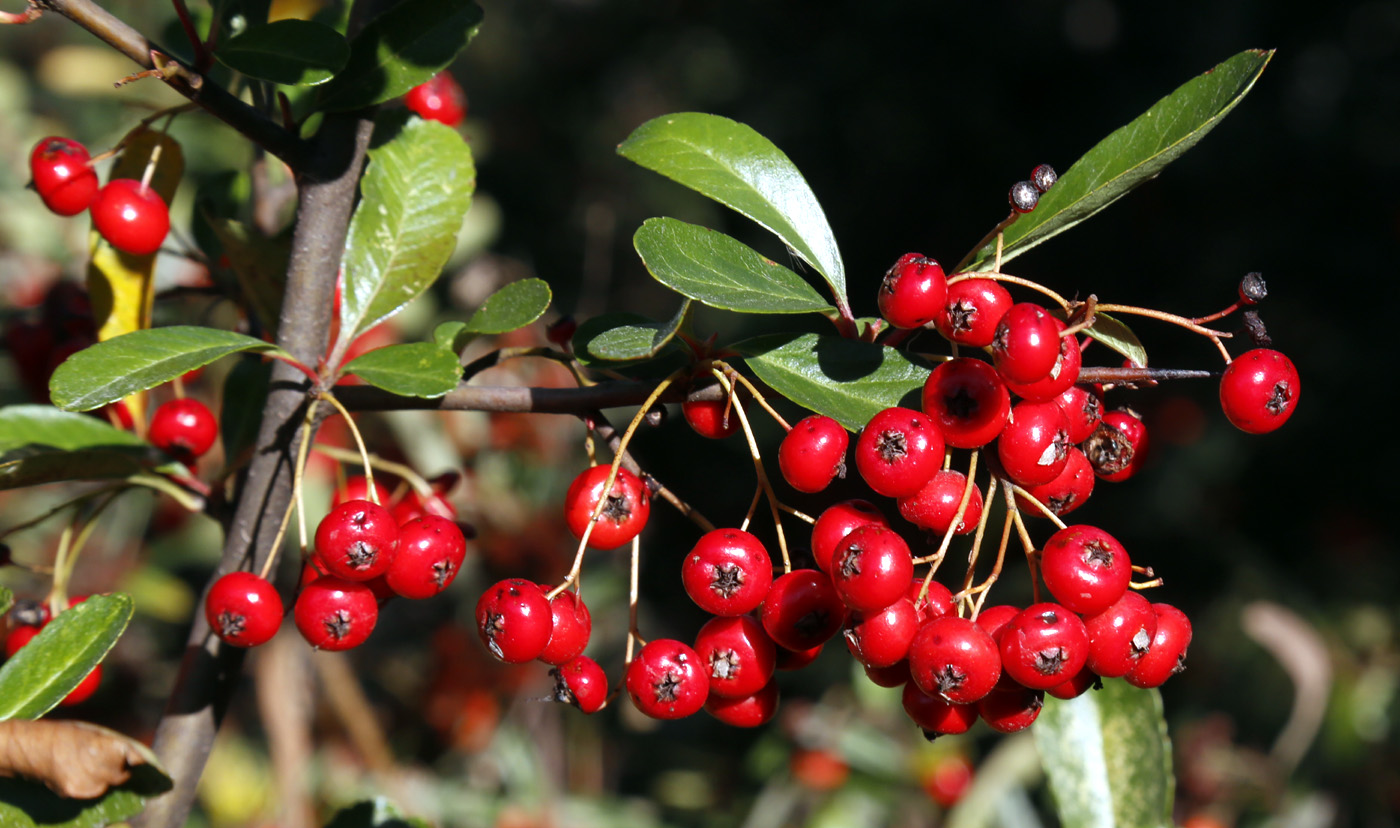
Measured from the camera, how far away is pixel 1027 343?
825mm

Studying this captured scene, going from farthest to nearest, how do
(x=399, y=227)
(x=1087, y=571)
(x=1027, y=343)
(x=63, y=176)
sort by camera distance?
(x=63, y=176) → (x=399, y=227) → (x=1087, y=571) → (x=1027, y=343)

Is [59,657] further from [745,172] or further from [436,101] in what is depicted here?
[436,101]

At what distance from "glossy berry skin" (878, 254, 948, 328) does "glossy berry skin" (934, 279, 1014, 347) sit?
0.11ft

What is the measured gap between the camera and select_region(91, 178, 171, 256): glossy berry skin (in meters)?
1.27

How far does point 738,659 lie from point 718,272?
1.33 ft

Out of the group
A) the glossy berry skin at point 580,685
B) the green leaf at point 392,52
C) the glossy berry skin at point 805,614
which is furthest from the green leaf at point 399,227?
the glossy berry skin at point 805,614

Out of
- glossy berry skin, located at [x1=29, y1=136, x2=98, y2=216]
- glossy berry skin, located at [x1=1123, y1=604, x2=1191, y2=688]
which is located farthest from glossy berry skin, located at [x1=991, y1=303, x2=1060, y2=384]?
glossy berry skin, located at [x1=29, y1=136, x2=98, y2=216]

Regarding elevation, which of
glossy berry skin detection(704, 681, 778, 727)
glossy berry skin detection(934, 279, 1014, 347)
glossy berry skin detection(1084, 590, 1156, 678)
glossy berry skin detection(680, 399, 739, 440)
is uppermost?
glossy berry skin detection(934, 279, 1014, 347)

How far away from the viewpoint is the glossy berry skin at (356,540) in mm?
999

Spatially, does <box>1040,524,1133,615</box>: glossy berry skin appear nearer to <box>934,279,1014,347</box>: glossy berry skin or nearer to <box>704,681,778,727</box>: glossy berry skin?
<box>934,279,1014,347</box>: glossy berry skin

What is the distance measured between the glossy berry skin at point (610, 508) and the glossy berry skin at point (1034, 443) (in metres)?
0.37

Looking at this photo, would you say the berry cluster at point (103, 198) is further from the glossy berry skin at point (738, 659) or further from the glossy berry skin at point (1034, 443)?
the glossy berry skin at point (1034, 443)

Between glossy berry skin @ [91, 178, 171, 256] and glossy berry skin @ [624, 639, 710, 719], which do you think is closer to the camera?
glossy berry skin @ [624, 639, 710, 719]

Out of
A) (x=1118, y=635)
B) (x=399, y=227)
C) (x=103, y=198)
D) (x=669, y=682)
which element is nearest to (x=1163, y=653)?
(x=1118, y=635)
